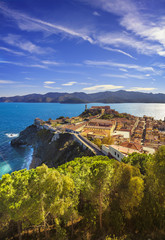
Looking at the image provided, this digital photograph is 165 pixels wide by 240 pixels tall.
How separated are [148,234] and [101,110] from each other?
9421 centimetres

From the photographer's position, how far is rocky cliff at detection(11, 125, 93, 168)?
38.6 m

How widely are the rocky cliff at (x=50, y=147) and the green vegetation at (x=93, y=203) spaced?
2034 centimetres

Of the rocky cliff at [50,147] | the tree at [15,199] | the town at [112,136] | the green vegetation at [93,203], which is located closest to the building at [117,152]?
the town at [112,136]

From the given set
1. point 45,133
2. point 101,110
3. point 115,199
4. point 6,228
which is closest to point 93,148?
point 115,199

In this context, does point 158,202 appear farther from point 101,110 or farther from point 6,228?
point 101,110

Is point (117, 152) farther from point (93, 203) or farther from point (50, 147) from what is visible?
point (50, 147)

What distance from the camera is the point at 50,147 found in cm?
5119

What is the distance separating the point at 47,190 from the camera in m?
9.96

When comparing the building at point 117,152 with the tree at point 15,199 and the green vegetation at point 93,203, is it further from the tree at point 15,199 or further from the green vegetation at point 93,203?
the tree at point 15,199

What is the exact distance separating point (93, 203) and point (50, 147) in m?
41.7

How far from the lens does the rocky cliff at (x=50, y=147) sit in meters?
38.6

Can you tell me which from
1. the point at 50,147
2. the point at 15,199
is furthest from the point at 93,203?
the point at 50,147

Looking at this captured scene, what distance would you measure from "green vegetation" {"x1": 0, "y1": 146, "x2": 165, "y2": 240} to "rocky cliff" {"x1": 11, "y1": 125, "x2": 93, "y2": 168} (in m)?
20.3

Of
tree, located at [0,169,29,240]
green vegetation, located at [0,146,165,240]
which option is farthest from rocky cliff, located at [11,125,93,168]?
tree, located at [0,169,29,240]
